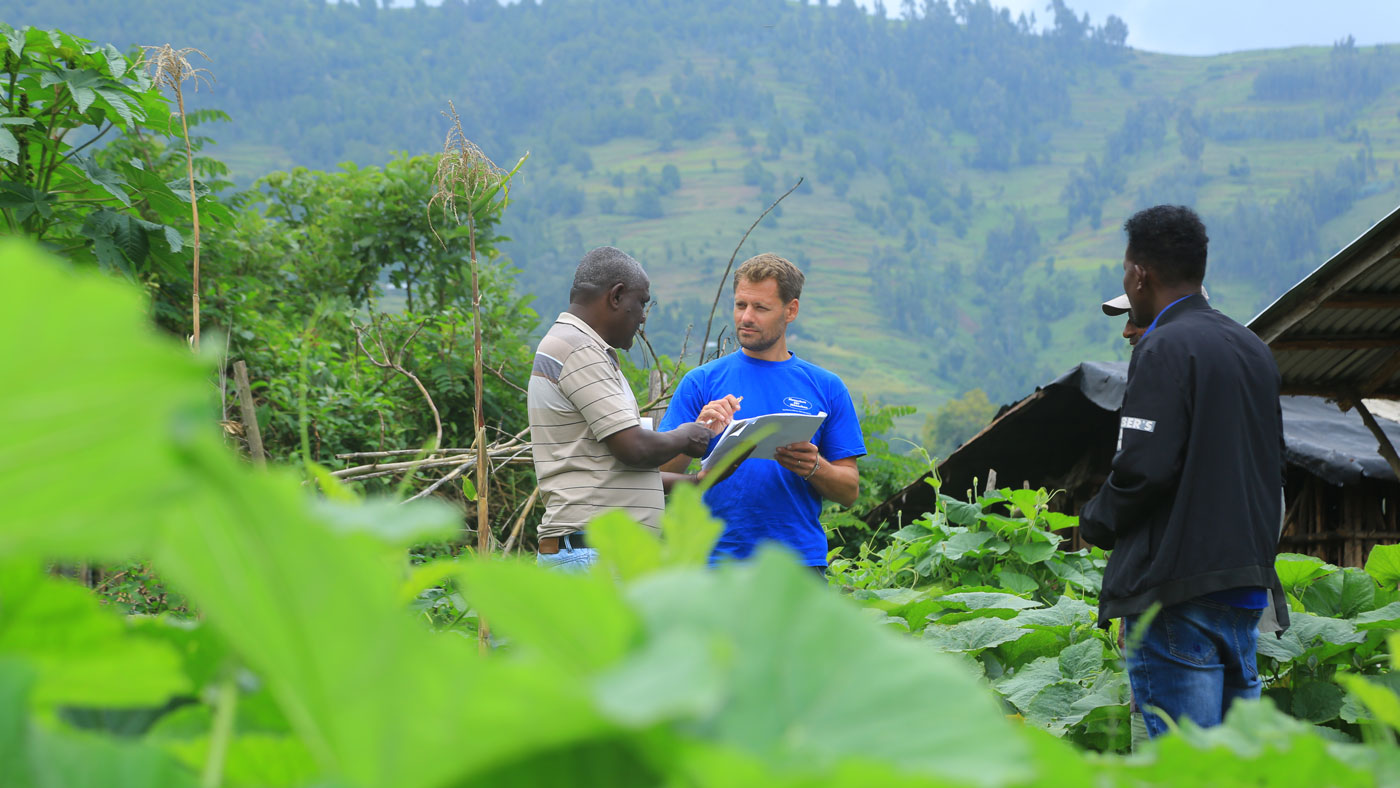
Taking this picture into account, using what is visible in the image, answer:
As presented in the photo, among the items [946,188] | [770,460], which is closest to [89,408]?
[770,460]

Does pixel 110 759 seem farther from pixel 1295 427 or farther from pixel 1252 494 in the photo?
pixel 1295 427

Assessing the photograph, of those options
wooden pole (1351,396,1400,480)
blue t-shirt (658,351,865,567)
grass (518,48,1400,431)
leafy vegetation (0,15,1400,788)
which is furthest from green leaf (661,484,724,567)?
grass (518,48,1400,431)

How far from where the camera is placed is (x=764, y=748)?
0.30 metres

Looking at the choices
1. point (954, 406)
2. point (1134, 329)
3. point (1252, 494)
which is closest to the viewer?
point (1252, 494)

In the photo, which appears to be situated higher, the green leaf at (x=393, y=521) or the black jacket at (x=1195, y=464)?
the green leaf at (x=393, y=521)

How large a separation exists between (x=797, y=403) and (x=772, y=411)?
0.11 metres

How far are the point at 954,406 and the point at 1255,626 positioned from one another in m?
62.1

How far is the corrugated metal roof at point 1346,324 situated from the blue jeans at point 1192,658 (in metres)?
3.12

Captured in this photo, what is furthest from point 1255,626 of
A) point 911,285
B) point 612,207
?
point 612,207

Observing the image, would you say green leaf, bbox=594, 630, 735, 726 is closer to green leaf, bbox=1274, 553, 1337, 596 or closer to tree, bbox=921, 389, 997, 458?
green leaf, bbox=1274, 553, 1337, 596

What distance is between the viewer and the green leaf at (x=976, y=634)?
4113 mm

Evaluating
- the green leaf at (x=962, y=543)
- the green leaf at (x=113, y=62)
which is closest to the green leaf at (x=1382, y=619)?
the green leaf at (x=962, y=543)

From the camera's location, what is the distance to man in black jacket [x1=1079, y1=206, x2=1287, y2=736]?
119 inches

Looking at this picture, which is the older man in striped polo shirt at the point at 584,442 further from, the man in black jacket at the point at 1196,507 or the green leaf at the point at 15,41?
the green leaf at the point at 15,41
